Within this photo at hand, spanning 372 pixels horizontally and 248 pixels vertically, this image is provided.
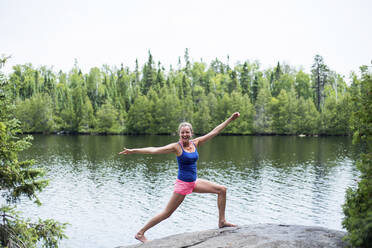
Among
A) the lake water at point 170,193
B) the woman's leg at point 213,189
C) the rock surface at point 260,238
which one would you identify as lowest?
the lake water at point 170,193

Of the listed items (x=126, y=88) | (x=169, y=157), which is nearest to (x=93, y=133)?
(x=126, y=88)

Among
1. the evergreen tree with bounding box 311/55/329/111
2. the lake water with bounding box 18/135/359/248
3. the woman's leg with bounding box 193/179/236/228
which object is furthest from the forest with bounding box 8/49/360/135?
the woman's leg with bounding box 193/179/236/228

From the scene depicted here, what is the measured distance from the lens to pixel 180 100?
3775 inches

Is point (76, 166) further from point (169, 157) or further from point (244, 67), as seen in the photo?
point (244, 67)

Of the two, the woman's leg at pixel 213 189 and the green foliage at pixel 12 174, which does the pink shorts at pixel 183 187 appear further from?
the green foliage at pixel 12 174

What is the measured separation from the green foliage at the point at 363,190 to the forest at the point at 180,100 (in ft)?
A: 255

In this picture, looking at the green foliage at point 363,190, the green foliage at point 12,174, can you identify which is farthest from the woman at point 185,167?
the green foliage at point 12,174

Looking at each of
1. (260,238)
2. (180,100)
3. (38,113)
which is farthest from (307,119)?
(260,238)

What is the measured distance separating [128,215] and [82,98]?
8103 centimetres

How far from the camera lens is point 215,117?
91188 millimetres

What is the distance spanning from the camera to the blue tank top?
5.69 metres

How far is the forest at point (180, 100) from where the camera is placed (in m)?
84.4

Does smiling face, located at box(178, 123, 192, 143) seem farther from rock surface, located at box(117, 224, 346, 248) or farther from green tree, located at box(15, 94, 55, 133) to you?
green tree, located at box(15, 94, 55, 133)

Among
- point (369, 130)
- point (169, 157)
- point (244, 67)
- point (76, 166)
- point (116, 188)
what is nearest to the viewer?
point (369, 130)
